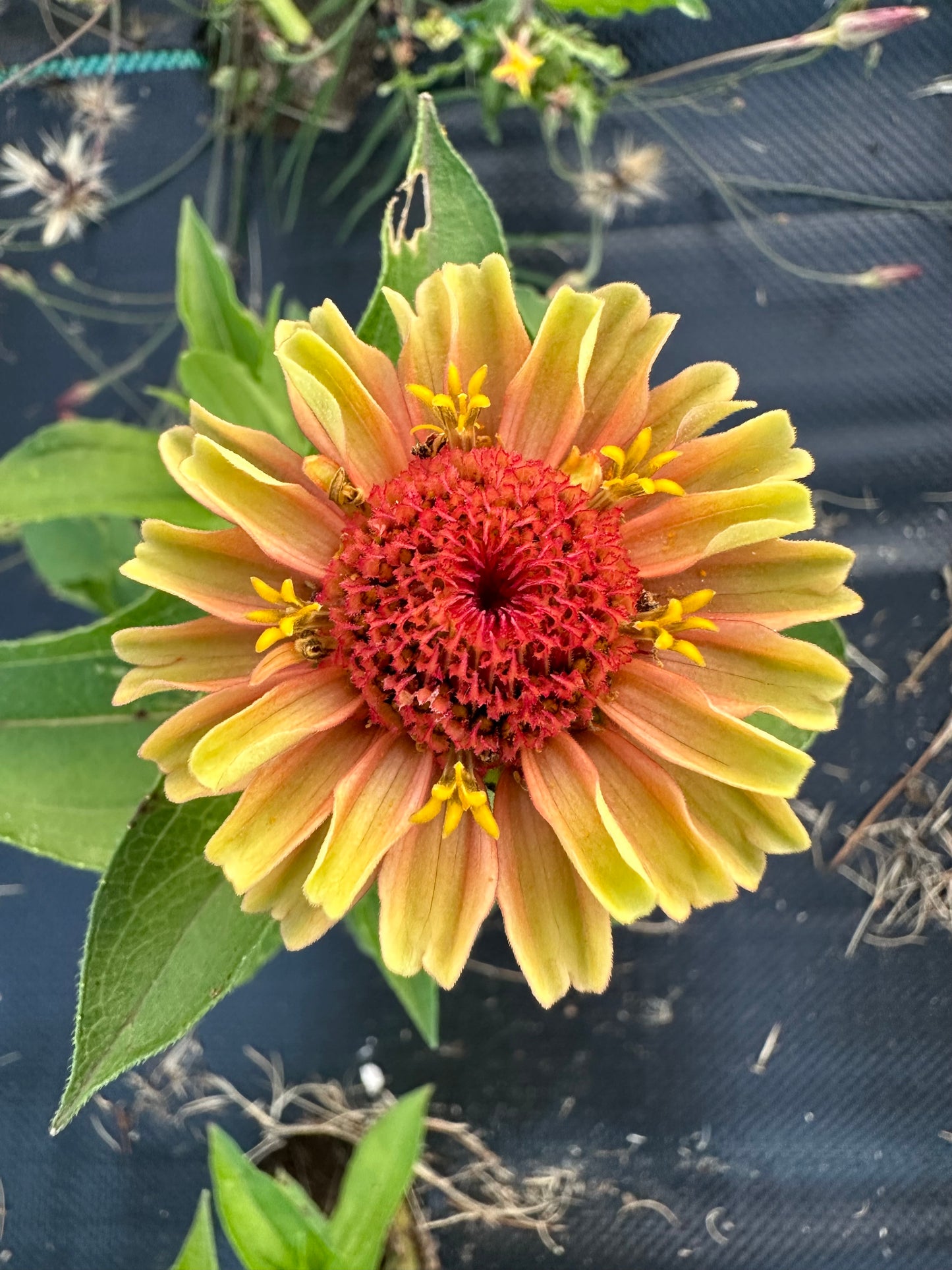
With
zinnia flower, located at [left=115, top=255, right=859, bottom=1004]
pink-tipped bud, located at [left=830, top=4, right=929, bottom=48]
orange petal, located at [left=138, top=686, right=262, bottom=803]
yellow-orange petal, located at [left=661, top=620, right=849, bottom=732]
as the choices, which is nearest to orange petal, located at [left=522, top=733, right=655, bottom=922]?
zinnia flower, located at [left=115, top=255, right=859, bottom=1004]

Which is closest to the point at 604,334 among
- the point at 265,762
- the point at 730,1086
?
the point at 265,762

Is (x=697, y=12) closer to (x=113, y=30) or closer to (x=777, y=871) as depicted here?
(x=113, y=30)

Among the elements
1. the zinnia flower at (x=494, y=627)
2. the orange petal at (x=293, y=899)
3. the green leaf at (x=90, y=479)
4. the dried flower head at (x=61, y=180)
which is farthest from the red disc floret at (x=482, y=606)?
the dried flower head at (x=61, y=180)

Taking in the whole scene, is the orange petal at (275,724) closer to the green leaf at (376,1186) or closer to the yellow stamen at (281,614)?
the yellow stamen at (281,614)

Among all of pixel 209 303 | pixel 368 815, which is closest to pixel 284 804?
pixel 368 815

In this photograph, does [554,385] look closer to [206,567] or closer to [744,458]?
[744,458]

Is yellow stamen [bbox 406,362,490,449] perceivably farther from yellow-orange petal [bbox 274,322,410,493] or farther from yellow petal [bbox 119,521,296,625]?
yellow petal [bbox 119,521,296,625]
